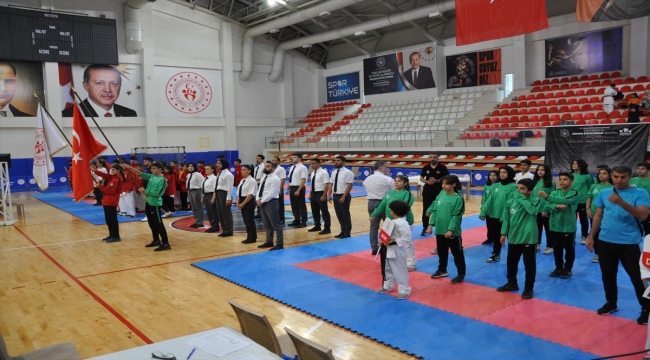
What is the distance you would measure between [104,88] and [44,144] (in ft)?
45.2

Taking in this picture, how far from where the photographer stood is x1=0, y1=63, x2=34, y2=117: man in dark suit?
2259cm

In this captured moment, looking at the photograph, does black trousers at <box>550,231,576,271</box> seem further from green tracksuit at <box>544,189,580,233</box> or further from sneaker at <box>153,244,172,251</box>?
sneaker at <box>153,244,172,251</box>

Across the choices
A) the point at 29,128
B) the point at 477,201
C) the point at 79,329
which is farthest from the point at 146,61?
the point at 79,329

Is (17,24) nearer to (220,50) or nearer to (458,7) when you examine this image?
(220,50)

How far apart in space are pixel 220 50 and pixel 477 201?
770 inches

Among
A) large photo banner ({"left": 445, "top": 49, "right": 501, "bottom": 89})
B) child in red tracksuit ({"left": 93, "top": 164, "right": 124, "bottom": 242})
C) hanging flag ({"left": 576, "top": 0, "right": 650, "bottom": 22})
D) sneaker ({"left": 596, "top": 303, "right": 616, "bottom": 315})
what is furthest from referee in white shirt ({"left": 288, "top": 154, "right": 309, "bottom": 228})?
large photo banner ({"left": 445, "top": 49, "right": 501, "bottom": 89})

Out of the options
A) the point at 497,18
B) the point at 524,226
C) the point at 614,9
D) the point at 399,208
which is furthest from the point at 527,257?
the point at 497,18

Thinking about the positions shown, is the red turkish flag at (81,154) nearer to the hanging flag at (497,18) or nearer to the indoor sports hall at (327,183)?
the indoor sports hall at (327,183)

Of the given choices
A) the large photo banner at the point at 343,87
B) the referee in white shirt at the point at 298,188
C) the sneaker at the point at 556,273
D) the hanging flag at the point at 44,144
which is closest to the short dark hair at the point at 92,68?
the hanging flag at the point at 44,144

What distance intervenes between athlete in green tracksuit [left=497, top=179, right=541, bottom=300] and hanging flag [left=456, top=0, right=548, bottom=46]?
9712 mm

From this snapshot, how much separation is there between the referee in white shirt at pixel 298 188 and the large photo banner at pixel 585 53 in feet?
53.9

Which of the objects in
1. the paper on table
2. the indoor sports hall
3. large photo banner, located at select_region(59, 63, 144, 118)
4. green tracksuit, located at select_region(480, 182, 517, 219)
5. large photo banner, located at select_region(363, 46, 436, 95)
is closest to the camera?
the paper on table

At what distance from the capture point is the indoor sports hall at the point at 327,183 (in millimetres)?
5391

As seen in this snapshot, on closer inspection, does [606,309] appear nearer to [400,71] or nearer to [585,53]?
[585,53]
